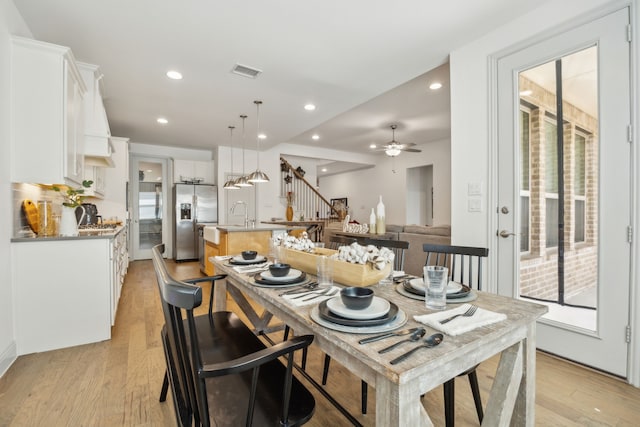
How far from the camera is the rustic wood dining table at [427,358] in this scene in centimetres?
76

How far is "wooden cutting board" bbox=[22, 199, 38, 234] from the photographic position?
2.48m

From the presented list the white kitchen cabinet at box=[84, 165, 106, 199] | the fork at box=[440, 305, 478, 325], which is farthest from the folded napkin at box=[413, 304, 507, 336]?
the white kitchen cabinet at box=[84, 165, 106, 199]

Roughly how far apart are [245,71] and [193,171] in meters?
4.29

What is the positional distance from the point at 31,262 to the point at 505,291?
3812 mm

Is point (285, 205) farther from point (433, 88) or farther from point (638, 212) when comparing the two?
point (638, 212)

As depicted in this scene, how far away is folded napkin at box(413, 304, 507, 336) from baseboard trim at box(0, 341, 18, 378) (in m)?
2.74

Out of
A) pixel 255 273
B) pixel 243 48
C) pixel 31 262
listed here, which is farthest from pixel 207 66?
pixel 255 273

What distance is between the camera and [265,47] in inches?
112

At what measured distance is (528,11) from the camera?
2305 mm

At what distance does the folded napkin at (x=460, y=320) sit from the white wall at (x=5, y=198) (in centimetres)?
277

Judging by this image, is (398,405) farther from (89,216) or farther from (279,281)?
(89,216)

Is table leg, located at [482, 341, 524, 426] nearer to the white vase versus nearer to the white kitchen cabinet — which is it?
the white vase

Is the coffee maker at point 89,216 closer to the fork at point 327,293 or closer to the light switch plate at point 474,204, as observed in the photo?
the fork at point 327,293

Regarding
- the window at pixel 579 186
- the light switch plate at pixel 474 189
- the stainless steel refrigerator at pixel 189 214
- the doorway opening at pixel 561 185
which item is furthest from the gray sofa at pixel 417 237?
the stainless steel refrigerator at pixel 189 214
